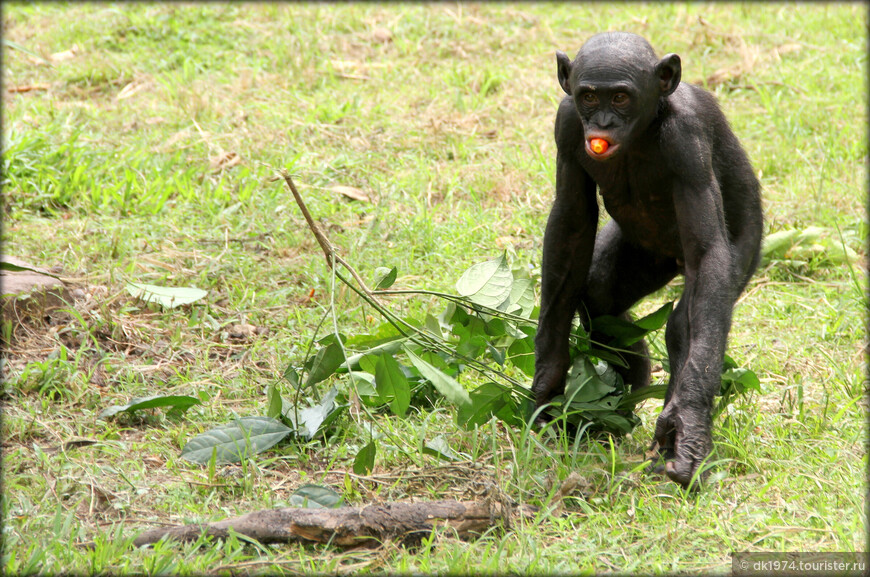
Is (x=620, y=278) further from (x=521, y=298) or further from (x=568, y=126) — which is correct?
(x=568, y=126)

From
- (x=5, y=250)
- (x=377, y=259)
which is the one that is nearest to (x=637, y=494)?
(x=377, y=259)

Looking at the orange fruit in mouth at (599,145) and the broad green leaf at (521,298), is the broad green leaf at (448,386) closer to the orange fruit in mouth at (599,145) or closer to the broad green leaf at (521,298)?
the broad green leaf at (521,298)

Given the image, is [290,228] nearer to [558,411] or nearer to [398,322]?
[398,322]

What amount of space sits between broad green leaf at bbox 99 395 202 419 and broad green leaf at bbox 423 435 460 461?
3.59ft

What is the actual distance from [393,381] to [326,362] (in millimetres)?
294

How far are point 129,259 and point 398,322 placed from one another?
213 centimetres

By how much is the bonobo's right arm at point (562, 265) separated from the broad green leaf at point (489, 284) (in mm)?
281

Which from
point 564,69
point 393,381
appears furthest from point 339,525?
point 564,69

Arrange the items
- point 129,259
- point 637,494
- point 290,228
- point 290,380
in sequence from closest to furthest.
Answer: point 637,494 → point 290,380 → point 129,259 → point 290,228

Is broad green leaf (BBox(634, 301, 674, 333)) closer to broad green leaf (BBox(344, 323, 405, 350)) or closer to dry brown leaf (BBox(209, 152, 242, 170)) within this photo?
broad green leaf (BBox(344, 323, 405, 350))

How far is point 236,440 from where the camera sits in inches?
144

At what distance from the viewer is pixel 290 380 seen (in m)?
3.94

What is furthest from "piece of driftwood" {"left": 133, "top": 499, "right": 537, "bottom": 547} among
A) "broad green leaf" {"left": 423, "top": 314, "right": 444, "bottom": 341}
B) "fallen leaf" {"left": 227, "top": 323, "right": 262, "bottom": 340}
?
"fallen leaf" {"left": 227, "top": 323, "right": 262, "bottom": 340}

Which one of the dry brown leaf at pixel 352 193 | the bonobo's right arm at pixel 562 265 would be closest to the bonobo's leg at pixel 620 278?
the bonobo's right arm at pixel 562 265
